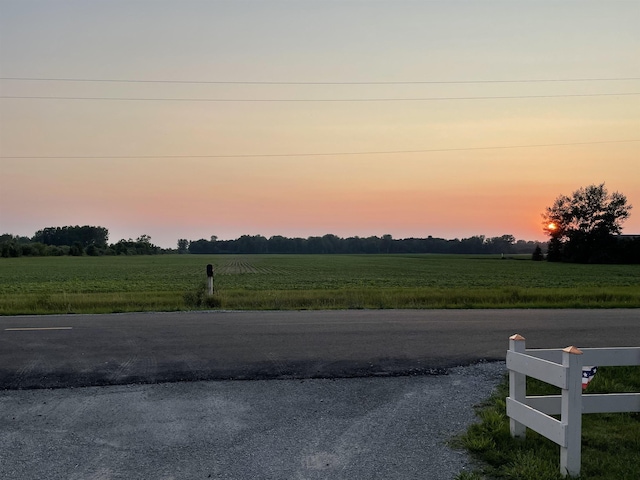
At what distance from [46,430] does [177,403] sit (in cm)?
139

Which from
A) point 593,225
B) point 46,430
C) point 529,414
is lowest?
point 46,430

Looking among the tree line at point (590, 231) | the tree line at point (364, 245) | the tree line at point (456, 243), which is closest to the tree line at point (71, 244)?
the tree line at point (456, 243)

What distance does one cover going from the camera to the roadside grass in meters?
4.21

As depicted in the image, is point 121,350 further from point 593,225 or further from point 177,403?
point 593,225

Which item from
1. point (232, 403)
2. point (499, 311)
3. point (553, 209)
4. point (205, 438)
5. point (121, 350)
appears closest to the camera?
point (205, 438)

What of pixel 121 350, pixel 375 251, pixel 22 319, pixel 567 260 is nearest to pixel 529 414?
pixel 121 350

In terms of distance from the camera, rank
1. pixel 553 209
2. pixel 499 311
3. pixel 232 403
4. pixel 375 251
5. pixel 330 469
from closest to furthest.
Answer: pixel 330 469
pixel 232 403
pixel 499 311
pixel 553 209
pixel 375 251

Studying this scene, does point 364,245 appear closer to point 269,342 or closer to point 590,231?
point 590,231

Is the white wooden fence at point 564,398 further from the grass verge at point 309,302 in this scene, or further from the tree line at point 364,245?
the tree line at point 364,245

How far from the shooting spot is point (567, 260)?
9206 centimetres

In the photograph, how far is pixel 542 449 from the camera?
4656 mm

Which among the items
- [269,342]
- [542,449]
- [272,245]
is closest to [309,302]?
[269,342]

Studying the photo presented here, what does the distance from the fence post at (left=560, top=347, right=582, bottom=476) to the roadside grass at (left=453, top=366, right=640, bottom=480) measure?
132mm

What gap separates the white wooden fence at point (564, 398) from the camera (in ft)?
13.3
